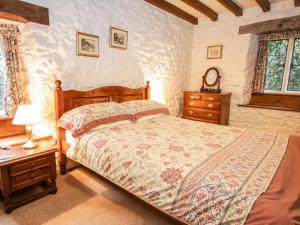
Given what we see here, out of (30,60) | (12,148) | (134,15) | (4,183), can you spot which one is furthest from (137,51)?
(4,183)

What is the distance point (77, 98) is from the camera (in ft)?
8.46

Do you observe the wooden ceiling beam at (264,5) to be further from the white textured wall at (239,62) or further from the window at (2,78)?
the window at (2,78)

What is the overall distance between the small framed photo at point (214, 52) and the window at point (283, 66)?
86 centimetres

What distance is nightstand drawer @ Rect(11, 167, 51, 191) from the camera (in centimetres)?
183

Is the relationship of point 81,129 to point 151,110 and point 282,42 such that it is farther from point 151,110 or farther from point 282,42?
point 282,42

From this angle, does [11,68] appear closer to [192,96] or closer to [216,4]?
[192,96]

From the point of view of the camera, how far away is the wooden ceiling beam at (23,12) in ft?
6.36

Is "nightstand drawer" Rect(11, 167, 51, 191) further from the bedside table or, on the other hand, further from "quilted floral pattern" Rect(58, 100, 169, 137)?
"quilted floral pattern" Rect(58, 100, 169, 137)

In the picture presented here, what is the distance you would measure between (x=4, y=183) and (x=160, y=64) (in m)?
2.98

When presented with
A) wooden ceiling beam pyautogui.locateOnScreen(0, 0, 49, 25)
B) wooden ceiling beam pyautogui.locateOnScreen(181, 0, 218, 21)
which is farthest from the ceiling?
wooden ceiling beam pyautogui.locateOnScreen(0, 0, 49, 25)

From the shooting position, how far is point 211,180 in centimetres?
126

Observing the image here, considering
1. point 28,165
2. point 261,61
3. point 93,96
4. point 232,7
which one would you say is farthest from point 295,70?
point 28,165

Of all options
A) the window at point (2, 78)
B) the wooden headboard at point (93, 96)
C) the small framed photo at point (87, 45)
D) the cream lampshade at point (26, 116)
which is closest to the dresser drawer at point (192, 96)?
the wooden headboard at point (93, 96)

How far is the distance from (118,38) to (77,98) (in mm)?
1120
